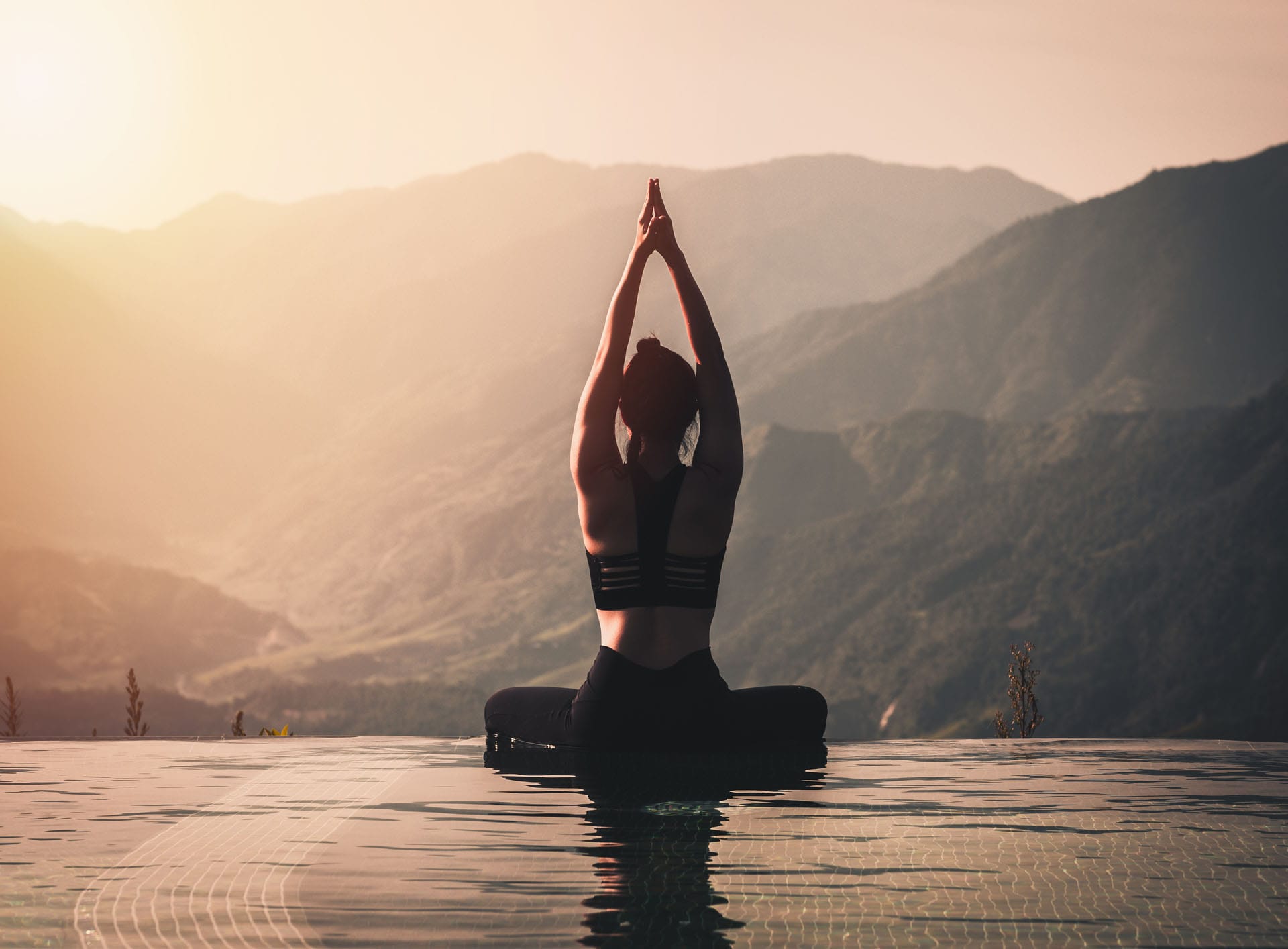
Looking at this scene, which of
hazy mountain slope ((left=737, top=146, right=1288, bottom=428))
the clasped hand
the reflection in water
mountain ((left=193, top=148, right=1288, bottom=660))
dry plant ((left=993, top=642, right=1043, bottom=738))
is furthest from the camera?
hazy mountain slope ((left=737, top=146, right=1288, bottom=428))

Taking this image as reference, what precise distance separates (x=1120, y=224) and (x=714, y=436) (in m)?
203

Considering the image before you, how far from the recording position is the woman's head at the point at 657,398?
4.48 metres

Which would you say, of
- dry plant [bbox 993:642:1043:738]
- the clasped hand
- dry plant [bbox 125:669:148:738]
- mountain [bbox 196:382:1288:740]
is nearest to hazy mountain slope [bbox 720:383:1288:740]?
mountain [bbox 196:382:1288:740]

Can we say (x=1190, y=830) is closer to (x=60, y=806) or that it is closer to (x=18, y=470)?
(x=60, y=806)

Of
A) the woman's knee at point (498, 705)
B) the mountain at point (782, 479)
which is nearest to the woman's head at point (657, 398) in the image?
the woman's knee at point (498, 705)

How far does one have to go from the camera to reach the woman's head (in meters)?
4.48

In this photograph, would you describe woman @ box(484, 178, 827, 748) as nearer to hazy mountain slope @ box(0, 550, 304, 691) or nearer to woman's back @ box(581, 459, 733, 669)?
woman's back @ box(581, 459, 733, 669)

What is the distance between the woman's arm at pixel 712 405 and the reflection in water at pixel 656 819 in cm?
95

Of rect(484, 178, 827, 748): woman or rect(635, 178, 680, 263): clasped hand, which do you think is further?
rect(635, 178, 680, 263): clasped hand

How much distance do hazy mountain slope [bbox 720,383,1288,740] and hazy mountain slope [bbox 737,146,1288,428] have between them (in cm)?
2829

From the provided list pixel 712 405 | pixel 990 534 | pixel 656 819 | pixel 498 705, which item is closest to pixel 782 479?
pixel 990 534

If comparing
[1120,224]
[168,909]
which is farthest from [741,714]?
[1120,224]

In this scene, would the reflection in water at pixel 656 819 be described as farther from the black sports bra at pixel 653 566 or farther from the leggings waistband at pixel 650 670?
→ the black sports bra at pixel 653 566

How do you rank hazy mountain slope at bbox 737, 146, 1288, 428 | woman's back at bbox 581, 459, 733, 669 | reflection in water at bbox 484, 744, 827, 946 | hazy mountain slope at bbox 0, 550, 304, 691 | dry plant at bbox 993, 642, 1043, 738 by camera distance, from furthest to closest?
1. hazy mountain slope at bbox 737, 146, 1288, 428
2. hazy mountain slope at bbox 0, 550, 304, 691
3. dry plant at bbox 993, 642, 1043, 738
4. woman's back at bbox 581, 459, 733, 669
5. reflection in water at bbox 484, 744, 827, 946
